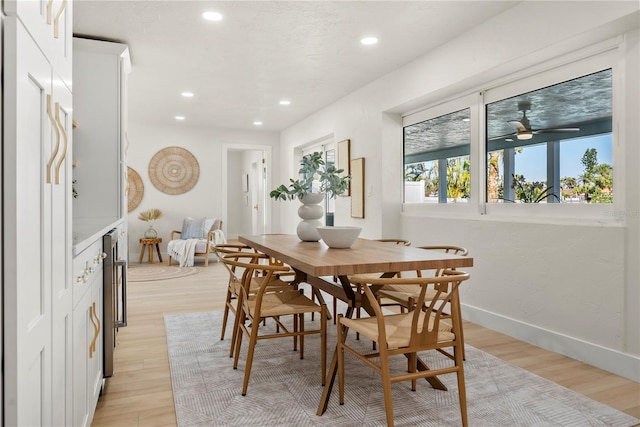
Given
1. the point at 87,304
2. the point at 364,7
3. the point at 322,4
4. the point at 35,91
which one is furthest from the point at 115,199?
the point at 35,91

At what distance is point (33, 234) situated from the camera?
1.01m

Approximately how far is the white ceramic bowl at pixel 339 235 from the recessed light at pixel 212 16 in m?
1.83

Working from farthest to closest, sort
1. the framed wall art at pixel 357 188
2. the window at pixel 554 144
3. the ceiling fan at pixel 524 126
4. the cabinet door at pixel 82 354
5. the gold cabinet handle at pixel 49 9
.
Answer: the framed wall art at pixel 357 188 → the ceiling fan at pixel 524 126 → the window at pixel 554 144 → the cabinet door at pixel 82 354 → the gold cabinet handle at pixel 49 9

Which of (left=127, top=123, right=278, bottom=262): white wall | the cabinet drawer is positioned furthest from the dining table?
(left=127, top=123, right=278, bottom=262): white wall

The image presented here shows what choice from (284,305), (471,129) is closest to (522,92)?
(471,129)

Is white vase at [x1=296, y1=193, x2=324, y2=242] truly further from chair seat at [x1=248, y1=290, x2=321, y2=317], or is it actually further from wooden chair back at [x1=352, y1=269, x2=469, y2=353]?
wooden chair back at [x1=352, y1=269, x2=469, y2=353]

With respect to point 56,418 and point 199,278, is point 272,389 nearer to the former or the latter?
point 56,418

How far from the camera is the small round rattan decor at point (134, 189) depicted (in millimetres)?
7586

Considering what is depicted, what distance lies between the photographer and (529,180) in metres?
3.38

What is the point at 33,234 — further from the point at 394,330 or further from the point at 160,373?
the point at 160,373

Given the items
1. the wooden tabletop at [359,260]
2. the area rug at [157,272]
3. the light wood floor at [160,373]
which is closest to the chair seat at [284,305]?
the wooden tabletop at [359,260]

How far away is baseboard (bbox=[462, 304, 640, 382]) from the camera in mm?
2564

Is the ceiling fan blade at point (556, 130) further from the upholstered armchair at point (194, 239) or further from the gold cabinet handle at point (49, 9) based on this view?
the upholstered armchair at point (194, 239)

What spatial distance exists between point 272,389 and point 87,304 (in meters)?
1.05
